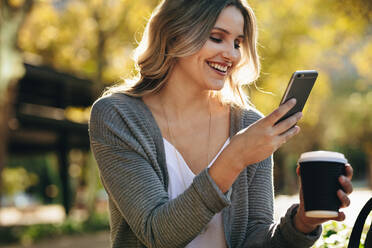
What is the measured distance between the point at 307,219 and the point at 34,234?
443 inches

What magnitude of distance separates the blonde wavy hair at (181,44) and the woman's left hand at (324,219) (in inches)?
32.5

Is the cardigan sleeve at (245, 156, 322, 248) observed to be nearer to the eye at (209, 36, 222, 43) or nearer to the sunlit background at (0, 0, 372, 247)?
the eye at (209, 36, 222, 43)

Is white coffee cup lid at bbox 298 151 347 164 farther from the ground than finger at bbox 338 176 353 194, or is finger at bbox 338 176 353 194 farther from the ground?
white coffee cup lid at bbox 298 151 347 164

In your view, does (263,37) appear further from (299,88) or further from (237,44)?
(299,88)

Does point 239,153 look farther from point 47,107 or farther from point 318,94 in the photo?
point 318,94

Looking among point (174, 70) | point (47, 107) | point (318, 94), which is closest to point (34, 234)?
point (47, 107)

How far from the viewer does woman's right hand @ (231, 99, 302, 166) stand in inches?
64.6

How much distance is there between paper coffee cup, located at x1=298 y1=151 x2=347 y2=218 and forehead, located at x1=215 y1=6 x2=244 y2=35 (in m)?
0.89

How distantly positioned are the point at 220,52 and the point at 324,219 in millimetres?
887

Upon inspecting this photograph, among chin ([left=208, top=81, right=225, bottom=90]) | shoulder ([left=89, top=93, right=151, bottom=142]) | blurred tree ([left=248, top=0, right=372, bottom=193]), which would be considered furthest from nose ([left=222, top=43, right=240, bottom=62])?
blurred tree ([left=248, top=0, right=372, bottom=193])

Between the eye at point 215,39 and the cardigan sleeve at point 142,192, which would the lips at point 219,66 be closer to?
the eye at point 215,39

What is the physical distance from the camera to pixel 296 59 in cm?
1941

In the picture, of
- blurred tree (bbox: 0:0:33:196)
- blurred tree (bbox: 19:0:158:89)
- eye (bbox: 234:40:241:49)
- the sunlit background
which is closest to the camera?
eye (bbox: 234:40:241:49)

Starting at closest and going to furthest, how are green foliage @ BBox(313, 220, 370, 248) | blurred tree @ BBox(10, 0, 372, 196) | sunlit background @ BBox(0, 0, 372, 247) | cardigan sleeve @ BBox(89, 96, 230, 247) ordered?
cardigan sleeve @ BBox(89, 96, 230, 247) < green foliage @ BBox(313, 220, 370, 248) < sunlit background @ BBox(0, 0, 372, 247) < blurred tree @ BBox(10, 0, 372, 196)
